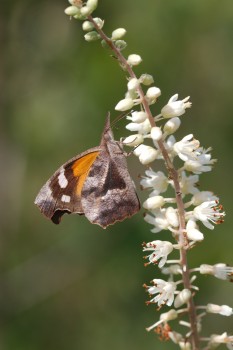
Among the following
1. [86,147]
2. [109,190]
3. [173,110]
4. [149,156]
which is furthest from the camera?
[86,147]

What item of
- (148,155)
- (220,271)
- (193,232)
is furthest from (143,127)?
(220,271)

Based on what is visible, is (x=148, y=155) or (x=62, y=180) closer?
(x=148, y=155)

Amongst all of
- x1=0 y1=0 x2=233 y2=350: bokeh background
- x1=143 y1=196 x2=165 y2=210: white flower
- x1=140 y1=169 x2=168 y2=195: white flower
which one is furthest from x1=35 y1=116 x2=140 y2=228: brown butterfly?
x1=0 y1=0 x2=233 y2=350: bokeh background

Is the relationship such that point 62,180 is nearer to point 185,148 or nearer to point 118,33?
point 185,148

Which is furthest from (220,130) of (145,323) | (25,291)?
(25,291)

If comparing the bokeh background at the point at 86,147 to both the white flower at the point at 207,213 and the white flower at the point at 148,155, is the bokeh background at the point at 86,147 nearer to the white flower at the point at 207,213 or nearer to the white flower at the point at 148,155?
the white flower at the point at 207,213

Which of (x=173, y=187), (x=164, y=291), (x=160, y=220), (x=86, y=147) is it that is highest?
(x=86, y=147)

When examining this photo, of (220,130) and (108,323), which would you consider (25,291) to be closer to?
(108,323)

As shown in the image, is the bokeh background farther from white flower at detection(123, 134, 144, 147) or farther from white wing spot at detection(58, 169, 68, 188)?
white flower at detection(123, 134, 144, 147)
